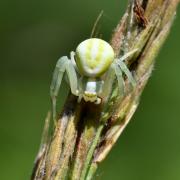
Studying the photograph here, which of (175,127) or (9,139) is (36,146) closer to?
(9,139)

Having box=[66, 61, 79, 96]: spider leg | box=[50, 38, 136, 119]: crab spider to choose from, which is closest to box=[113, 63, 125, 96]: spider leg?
box=[50, 38, 136, 119]: crab spider

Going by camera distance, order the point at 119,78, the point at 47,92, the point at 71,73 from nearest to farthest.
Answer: the point at 119,78 < the point at 71,73 < the point at 47,92

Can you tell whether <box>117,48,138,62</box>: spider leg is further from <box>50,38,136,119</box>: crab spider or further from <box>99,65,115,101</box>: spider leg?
<box>99,65,115,101</box>: spider leg

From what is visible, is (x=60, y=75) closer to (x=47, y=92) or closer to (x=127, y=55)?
(x=127, y=55)

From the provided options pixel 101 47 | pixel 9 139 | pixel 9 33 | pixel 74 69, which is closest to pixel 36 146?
pixel 9 139

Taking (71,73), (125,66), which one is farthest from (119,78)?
(71,73)

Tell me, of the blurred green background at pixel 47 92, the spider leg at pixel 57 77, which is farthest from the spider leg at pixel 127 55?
the blurred green background at pixel 47 92
